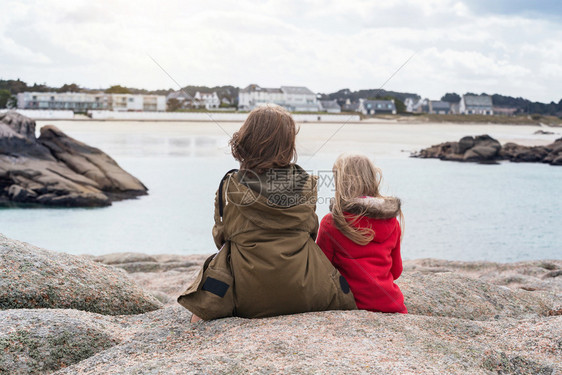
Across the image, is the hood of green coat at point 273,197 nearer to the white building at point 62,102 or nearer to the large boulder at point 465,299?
A: the large boulder at point 465,299

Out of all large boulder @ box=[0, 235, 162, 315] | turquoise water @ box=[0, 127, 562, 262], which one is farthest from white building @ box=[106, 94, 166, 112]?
large boulder @ box=[0, 235, 162, 315]

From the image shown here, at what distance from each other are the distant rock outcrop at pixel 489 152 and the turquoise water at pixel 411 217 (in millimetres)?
3498

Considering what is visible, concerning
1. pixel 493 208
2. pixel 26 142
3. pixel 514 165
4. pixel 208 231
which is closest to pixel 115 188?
pixel 26 142

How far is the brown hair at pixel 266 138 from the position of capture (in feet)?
10.2

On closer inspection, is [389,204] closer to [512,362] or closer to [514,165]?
[512,362]

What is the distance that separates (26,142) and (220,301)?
42.7 ft

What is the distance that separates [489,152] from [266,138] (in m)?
28.9

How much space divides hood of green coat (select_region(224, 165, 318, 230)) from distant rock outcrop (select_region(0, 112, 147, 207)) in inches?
434

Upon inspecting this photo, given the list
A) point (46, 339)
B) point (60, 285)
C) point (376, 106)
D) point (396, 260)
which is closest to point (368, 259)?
point (396, 260)

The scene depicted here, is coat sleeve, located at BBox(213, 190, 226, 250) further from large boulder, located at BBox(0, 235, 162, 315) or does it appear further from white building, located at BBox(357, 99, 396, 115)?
white building, located at BBox(357, 99, 396, 115)

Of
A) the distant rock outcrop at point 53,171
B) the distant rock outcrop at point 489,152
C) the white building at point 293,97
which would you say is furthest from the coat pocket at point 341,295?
the white building at point 293,97

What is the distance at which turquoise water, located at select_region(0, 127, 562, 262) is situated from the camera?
10812 millimetres

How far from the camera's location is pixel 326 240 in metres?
3.60

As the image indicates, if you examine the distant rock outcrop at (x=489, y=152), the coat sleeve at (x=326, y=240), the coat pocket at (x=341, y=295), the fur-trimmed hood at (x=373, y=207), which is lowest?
the distant rock outcrop at (x=489, y=152)
